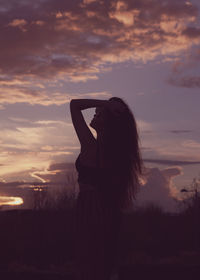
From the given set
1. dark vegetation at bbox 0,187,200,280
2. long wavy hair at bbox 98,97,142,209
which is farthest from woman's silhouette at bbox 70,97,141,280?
dark vegetation at bbox 0,187,200,280

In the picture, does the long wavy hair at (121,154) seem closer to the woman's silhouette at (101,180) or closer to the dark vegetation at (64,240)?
the woman's silhouette at (101,180)

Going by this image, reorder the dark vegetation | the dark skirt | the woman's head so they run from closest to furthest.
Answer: the dark skirt → the woman's head → the dark vegetation

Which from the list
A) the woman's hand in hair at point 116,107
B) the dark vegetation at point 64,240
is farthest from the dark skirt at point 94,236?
the dark vegetation at point 64,240

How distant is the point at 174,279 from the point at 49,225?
9047 millimetres

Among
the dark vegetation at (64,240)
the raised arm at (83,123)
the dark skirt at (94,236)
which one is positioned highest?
the raised arm at (83,123)

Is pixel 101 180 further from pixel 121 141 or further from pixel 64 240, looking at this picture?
pixel 64 240

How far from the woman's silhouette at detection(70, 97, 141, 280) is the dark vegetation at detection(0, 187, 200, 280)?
8.91m

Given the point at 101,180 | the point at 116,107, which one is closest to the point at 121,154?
the point at 101,180

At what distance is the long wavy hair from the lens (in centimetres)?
366

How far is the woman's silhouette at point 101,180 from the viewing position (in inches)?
140

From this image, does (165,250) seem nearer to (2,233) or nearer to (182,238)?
(182,238)

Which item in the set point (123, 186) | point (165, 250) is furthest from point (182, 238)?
point (123, 186)

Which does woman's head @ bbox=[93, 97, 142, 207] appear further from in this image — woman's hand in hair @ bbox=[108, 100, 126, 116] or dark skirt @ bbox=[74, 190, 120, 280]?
dark skirt @ bbox=[74, 190, 120, 280]

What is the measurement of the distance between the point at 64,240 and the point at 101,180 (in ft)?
49.0
